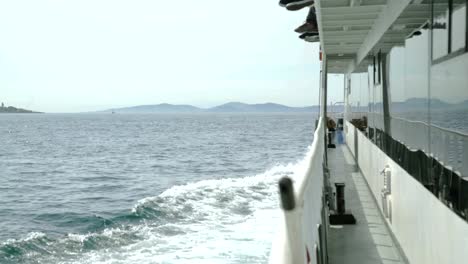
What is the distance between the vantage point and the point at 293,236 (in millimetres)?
1705

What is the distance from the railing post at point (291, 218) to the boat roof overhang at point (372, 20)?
3957mm

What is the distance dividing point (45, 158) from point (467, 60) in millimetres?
49059

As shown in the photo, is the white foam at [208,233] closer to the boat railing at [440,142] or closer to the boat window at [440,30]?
the boat railing at [440,142]

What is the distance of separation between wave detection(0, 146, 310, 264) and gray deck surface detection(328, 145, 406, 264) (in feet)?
7.27

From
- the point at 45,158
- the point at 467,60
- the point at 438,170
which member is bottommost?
the point at 45,158

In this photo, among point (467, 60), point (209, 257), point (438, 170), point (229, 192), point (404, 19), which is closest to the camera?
point (467, 60)

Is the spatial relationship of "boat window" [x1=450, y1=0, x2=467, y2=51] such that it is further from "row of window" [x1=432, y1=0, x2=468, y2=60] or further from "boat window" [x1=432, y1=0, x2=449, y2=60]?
"boat window" [x1=432, y1=0, x2=449, y2=60]

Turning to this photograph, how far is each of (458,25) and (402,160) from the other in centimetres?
276

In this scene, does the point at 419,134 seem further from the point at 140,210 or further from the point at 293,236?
the point at 140,210

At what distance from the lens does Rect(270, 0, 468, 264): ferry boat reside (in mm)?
3525

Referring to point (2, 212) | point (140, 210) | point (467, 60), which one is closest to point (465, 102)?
point (467, 60)

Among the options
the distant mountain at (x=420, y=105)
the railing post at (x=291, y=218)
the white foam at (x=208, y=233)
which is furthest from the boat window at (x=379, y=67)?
the railing post at (x=291, y=218)

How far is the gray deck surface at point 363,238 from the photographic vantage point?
6.52m

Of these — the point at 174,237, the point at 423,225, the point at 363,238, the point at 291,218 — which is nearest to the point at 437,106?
the point at 423,225
